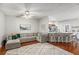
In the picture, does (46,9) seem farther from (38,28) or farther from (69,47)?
(69,47)

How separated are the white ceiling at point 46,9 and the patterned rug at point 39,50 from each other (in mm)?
583

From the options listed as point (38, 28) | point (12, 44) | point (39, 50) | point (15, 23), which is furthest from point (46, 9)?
point (12, 44)

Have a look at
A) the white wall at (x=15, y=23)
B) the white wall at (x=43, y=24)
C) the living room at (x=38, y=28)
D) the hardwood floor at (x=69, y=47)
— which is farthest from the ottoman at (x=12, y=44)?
the hardwood floor at (x=69, y=47)

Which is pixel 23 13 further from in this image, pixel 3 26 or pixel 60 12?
pixel 60 12

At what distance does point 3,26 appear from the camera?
6.98 ft

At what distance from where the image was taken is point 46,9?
7.07 feet

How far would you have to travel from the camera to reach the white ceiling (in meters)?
2.11

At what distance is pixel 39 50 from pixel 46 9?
31.7 inches

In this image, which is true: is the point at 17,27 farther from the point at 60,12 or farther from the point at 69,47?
the point at 69,47

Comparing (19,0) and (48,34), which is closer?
(19,0)
